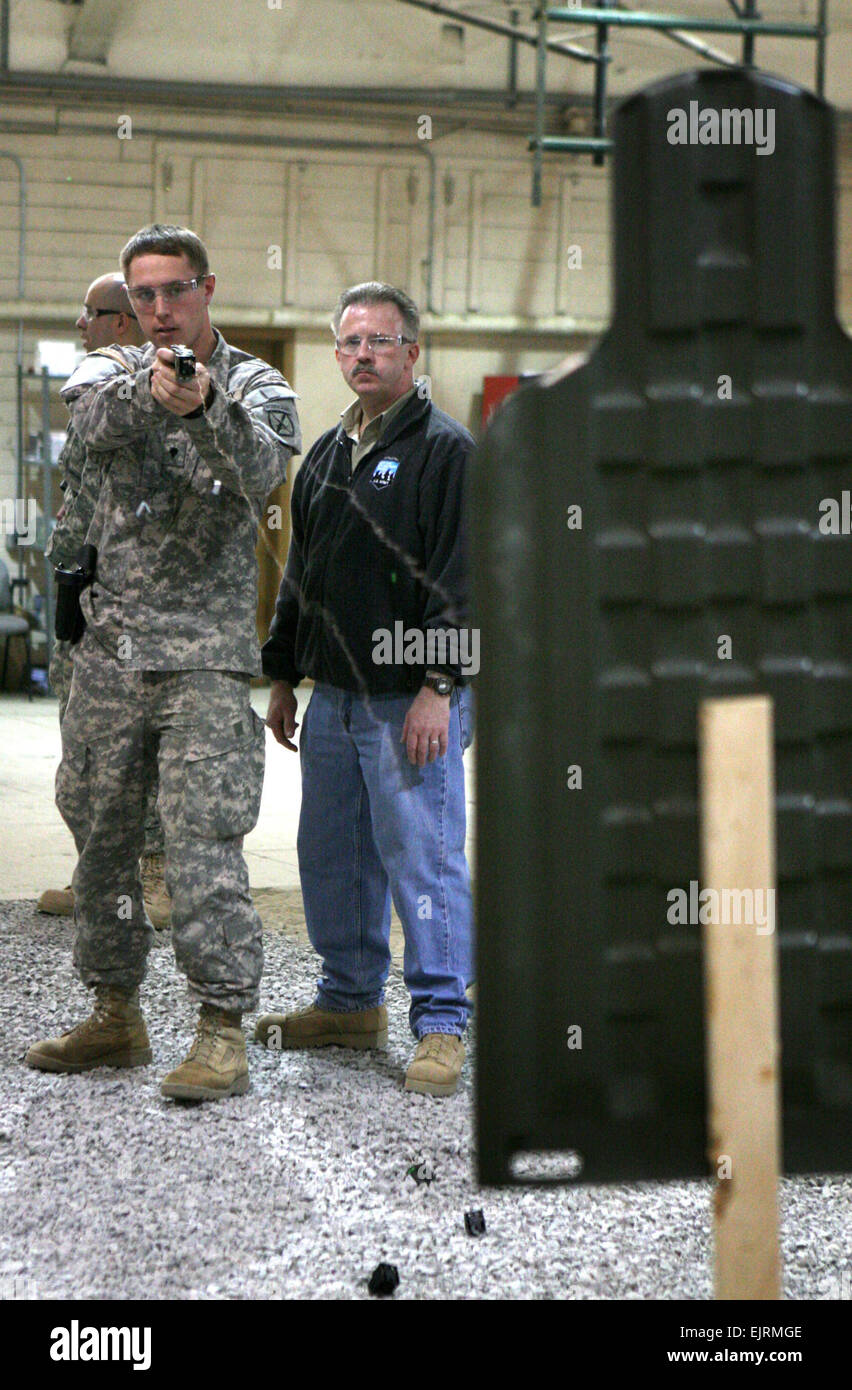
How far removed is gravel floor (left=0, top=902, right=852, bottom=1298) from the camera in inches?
85.7

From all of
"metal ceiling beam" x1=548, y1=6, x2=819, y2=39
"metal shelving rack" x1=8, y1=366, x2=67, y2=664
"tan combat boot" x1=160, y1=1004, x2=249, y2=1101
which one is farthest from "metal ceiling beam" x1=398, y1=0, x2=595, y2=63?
"tan combat boot" x1=160, y1=1004, x2=249, y2=1101

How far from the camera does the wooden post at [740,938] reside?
3.11ft

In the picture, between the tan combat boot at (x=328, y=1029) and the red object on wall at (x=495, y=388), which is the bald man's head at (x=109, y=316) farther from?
the red object on wall at (x=495, y=388)

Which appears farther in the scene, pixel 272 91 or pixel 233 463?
pixel 272 91

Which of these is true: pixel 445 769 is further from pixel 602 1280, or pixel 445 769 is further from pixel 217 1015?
pixel 602 1280

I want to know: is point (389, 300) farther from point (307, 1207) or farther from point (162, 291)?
point (307, 1207)

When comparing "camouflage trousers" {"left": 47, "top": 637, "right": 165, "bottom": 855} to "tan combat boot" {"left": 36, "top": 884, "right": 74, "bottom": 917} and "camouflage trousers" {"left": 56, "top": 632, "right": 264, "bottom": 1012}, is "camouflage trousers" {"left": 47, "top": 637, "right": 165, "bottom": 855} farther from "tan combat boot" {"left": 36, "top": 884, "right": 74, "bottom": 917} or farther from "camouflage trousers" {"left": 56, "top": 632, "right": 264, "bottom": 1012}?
"camouflage trousers" {"left": 56, "top": 632, "right": 264, "bottom": 1012}

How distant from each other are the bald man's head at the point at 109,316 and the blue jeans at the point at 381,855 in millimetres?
1280

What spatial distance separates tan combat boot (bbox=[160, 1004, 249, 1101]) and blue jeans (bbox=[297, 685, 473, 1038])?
39 cm

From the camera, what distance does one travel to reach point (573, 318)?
11.4m

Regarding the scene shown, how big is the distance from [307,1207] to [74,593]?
1334 mm

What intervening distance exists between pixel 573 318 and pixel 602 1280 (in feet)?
32.9
